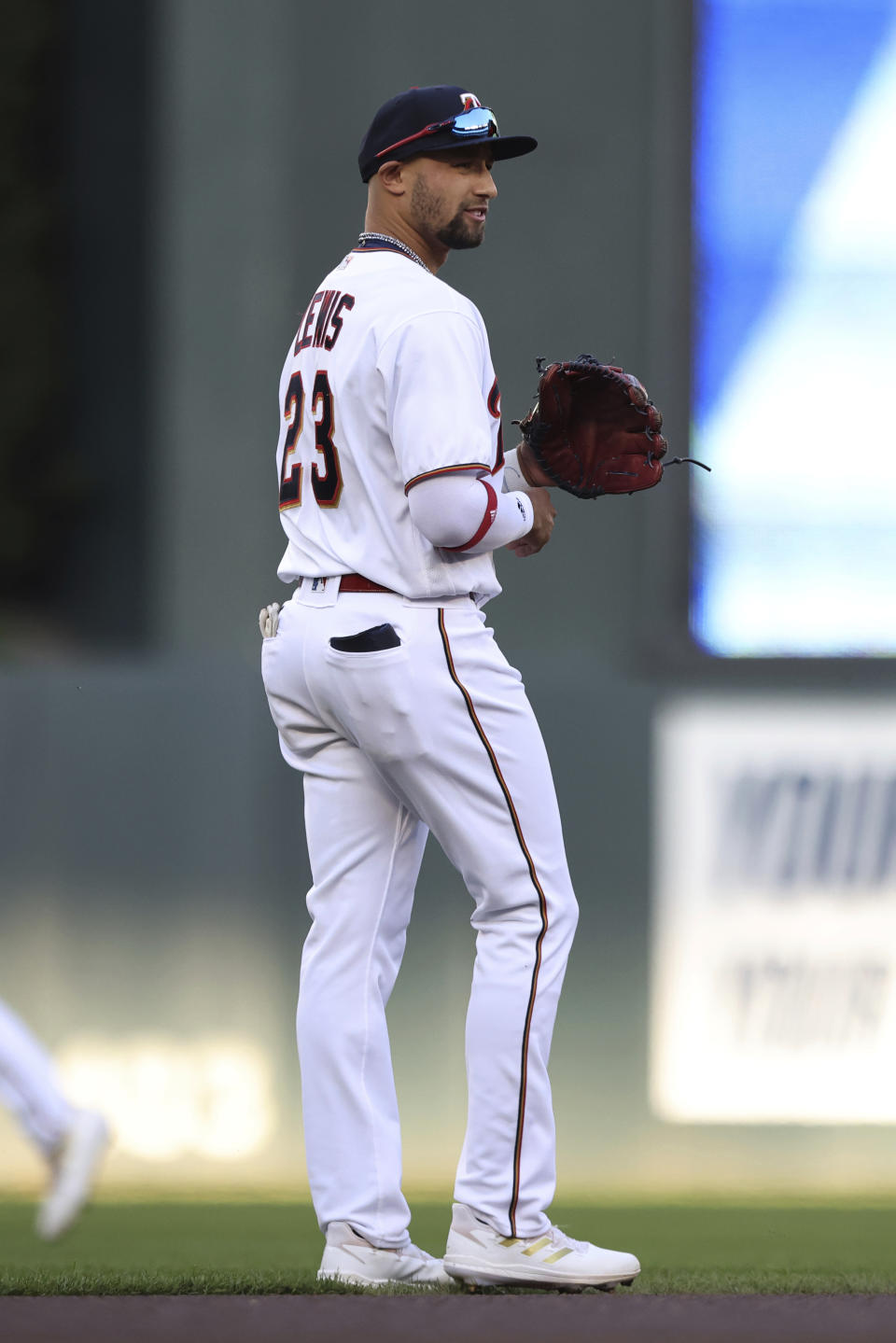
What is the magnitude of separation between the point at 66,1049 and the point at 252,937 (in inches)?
22.8

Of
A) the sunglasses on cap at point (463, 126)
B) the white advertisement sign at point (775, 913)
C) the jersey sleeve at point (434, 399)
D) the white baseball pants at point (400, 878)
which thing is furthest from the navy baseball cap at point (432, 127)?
the white advertisement sign at point (775, 913)

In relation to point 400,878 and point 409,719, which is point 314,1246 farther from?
point 409,719

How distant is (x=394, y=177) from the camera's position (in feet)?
11.3

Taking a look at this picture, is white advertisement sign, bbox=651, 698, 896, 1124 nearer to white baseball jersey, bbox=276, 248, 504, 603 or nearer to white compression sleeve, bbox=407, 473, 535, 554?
white baseball jersey, bbox=276, 248, 504, 603

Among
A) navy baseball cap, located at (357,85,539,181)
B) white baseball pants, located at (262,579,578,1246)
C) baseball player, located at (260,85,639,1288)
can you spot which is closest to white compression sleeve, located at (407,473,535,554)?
baseball player, located at (260,85,639,1288)

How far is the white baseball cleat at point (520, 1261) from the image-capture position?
3184 mm

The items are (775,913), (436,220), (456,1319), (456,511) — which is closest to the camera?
(456,1319)

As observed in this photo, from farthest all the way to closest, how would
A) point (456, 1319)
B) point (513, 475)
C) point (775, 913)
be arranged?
point (775, 913)
point (513, 475)
point (456, 1319)

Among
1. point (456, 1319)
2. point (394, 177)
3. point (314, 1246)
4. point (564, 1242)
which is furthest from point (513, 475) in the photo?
point (314, 1246)

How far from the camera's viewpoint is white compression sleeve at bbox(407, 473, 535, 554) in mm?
3172

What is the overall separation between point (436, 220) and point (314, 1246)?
2.16 meters

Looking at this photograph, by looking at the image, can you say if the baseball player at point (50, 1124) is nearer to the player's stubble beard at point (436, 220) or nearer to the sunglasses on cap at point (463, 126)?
the player's stubble beard at point (436, 220)

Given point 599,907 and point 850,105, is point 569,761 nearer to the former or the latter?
point 599,907

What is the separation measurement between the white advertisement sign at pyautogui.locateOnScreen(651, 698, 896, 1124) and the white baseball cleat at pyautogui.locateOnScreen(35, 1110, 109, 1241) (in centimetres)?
232
